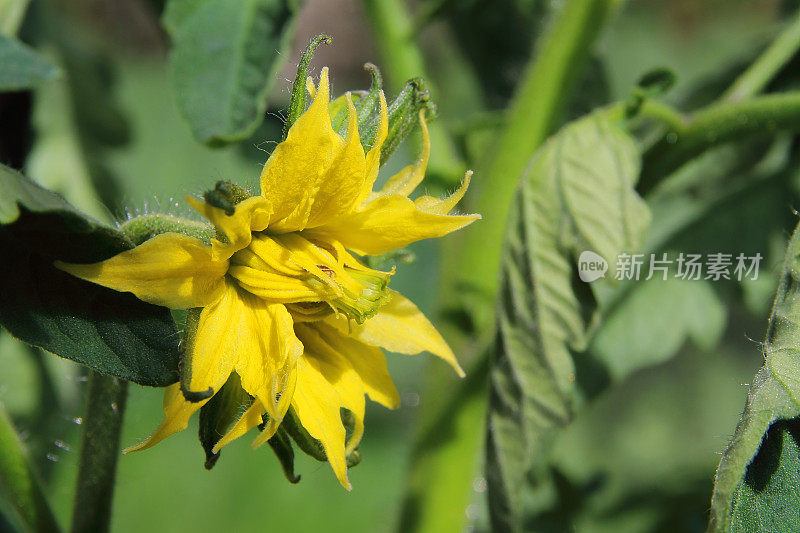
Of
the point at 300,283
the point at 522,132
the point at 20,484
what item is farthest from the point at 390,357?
the point at 300,283

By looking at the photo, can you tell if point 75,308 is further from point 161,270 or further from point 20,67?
point 20,67

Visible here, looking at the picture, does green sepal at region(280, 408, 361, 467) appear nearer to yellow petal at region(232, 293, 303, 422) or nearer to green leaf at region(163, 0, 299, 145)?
yellow petal at region(232, 293, 303, 422)

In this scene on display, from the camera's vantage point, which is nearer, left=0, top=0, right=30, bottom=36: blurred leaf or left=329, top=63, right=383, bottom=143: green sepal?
left=329, top=63, right=383, bottom=143: green sepal

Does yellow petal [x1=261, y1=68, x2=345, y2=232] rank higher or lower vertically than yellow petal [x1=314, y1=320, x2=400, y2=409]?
higher

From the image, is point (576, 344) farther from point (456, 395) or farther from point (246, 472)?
point (246, 472)

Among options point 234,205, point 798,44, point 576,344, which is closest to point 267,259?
point 234,205
